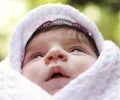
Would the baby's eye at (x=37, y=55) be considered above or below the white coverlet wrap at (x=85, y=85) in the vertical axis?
above

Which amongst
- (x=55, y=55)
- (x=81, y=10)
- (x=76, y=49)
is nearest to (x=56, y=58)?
(x=55, y=55)

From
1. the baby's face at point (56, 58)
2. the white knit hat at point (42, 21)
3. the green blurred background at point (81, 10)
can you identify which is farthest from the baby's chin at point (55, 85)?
the green blurred background at point (81, 10)

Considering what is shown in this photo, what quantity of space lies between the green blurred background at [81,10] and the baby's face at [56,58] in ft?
10.9

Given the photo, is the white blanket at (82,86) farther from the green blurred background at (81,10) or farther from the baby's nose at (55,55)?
the green blurred background at (81,10)

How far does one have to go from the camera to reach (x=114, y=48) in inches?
61.7

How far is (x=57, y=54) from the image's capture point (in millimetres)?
1540

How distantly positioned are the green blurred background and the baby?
10.7 ft

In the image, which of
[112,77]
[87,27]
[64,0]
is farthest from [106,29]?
[112,77]

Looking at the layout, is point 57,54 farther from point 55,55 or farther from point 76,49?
point 76,49

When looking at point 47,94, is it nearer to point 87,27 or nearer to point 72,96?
point 72,96

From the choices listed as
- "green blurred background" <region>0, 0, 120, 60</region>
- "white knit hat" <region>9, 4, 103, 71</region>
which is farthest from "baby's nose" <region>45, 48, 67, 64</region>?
"green blurred background" <region>0, 0, 120, 60</region>

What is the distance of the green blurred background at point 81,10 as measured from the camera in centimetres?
521

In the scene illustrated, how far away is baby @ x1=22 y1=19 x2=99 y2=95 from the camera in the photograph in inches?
58.9

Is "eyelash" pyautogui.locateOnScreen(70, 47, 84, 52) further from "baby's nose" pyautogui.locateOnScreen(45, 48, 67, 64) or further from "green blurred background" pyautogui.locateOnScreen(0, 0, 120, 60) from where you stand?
"green blurred background" pyautogui.locateOnScreen(0, 0, 120, 60)
